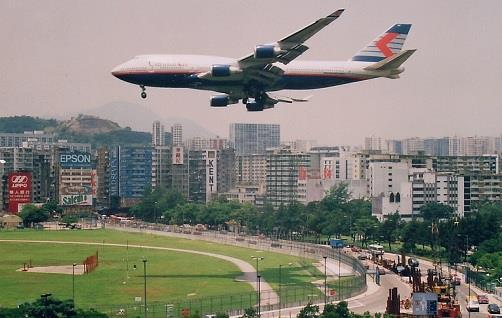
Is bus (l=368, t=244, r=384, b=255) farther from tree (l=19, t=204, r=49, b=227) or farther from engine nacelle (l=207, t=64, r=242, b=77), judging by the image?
tree (l=19, t=204, r=49, b=227)

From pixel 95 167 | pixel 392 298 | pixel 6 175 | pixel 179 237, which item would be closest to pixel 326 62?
pixel 392 298

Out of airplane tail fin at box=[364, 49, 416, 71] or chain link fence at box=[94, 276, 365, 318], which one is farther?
airplane tail fin at box=[364, 49, 416, 71]

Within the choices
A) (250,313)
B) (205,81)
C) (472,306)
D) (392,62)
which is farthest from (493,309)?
(205,81)

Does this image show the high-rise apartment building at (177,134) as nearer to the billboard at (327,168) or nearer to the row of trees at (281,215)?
the billboard at (327,168)

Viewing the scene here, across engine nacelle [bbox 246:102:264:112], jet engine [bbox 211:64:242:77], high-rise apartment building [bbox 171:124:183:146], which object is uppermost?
high-rise apartment building [bbox 171:124:183:146]

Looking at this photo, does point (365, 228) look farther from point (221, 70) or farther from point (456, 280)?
point (221, 70)

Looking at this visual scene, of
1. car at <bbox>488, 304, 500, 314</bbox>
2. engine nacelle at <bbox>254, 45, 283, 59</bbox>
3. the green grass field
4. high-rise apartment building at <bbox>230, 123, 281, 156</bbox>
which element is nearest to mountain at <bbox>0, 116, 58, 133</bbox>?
high-rise apartment building at <bbox>230, 123, 281, 156</bbox>
